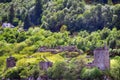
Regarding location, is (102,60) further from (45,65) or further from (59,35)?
(59,35)

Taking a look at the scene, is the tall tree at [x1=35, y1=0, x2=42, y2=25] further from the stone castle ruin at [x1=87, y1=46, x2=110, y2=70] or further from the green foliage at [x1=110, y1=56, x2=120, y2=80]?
the green foliage at [x1=110, y1=56, x2=120, y2=80]

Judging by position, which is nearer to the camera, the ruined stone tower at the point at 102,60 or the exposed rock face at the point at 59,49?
the ruined stone tower at the point at 102,60

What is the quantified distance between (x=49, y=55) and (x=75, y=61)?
1413cm

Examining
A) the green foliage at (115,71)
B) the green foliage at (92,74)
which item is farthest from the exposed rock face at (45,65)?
the green foliage at (115,71)

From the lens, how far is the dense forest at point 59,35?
228ft

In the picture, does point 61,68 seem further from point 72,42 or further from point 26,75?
point 72,42

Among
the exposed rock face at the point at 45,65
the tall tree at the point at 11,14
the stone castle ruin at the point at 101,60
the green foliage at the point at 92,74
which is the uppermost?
the stone castle ruin at the point at 101,60

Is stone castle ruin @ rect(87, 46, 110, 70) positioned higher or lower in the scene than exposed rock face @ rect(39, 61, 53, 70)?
higher

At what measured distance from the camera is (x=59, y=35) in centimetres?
10962

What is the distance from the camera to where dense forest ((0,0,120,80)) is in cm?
6950

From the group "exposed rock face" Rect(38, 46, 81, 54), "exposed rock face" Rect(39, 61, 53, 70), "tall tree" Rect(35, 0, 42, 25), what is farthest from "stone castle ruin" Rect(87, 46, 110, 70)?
"tall tree" Rect(35, 0, 42, 25)

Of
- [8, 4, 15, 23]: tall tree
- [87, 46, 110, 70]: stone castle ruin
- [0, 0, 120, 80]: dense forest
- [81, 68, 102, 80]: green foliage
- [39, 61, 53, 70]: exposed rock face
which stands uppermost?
[87, 46, 110, 70]: stone castle ruin

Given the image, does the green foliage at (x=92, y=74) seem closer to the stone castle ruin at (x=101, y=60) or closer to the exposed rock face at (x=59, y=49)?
the stone castle ruin at (x=101, y=60)

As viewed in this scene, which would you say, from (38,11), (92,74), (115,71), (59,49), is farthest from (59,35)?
(92,74)
